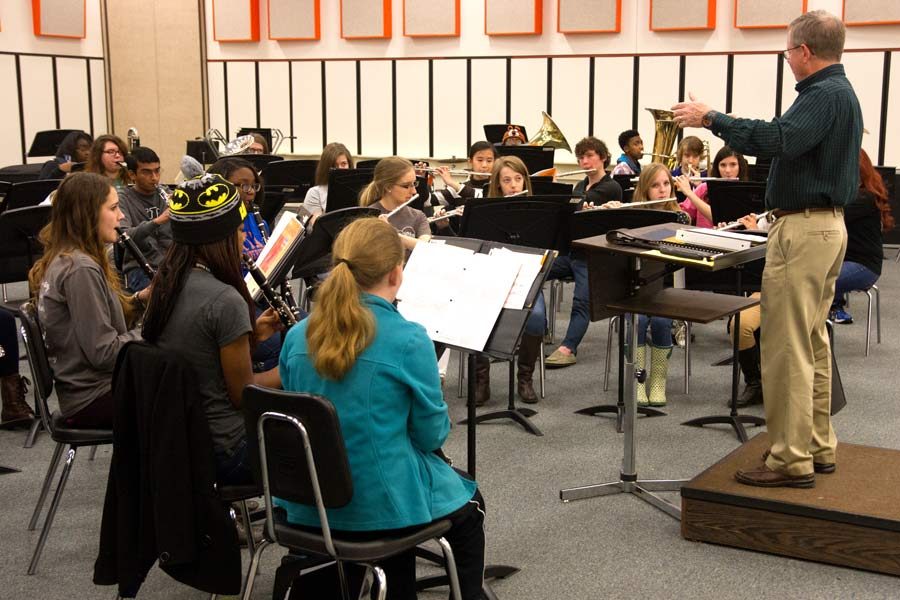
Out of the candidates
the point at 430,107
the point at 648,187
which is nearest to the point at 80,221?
the point at 648,187

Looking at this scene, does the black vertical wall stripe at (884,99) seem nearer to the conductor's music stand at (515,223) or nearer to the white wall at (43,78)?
the conductor's music stand at (515,223)

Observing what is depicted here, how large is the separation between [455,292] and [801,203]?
3.96 ft

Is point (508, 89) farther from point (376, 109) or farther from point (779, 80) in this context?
point (779, 80)

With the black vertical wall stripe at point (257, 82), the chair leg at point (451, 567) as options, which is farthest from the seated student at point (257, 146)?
the chair leg at point (451, 567)

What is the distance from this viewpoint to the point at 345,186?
20.4 ft

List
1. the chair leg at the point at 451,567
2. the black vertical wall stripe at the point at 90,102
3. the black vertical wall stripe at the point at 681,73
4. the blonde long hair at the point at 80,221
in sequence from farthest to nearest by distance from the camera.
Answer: the black vertical wall stripe at the point at 90,102
the black vertical wall stripe at the point at 681,73
the blonde long hair at the point at 80,221
the chair leg at the point at 451,567

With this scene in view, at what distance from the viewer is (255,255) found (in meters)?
4.59

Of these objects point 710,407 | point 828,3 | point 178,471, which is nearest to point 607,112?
point 828,3

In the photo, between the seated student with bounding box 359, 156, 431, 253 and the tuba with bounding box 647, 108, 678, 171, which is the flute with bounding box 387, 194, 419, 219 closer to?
the seated student with bounding box 359, 156, 431, 253

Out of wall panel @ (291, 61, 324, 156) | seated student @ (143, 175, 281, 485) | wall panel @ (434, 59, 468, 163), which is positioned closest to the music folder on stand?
seated student @ (143, 175, 281, 485)

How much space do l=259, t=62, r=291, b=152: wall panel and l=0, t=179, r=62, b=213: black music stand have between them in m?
7.81

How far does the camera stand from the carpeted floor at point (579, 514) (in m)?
3.25

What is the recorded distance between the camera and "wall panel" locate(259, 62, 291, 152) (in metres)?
14.1

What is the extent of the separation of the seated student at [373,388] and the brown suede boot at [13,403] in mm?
2815
